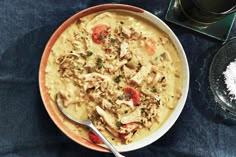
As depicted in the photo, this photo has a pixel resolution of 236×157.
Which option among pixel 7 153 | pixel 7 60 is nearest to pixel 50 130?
pixel 7 153

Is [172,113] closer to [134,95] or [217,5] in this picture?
[134,95]

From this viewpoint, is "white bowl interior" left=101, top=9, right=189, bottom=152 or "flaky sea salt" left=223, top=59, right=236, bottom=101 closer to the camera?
"white bowl interior" left=101, top=9, right=189, bottom=152

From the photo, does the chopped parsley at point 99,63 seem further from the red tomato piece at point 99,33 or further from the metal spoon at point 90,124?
the metal spoon at point 90,124

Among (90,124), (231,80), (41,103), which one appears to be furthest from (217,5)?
(41,103)

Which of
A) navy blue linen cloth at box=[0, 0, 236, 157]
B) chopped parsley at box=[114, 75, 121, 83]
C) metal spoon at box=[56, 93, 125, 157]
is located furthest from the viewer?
navy blue linen cloth at box=[0, 0, 236, 157]

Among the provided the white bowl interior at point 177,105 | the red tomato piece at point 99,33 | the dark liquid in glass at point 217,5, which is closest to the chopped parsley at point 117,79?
the red tomato piece at point 99,33

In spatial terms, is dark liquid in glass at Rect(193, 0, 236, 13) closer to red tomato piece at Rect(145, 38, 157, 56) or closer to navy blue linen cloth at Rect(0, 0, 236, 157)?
navy blue linen cloth at Rect(0, 0, 236, 157)

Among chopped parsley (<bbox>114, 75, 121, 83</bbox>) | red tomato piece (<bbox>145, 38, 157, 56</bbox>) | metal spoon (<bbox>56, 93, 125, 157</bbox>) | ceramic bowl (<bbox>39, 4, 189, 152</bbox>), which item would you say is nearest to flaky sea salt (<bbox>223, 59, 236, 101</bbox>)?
ceramic bowl (<bbox>39, 4, 189, 152</bbox>)
